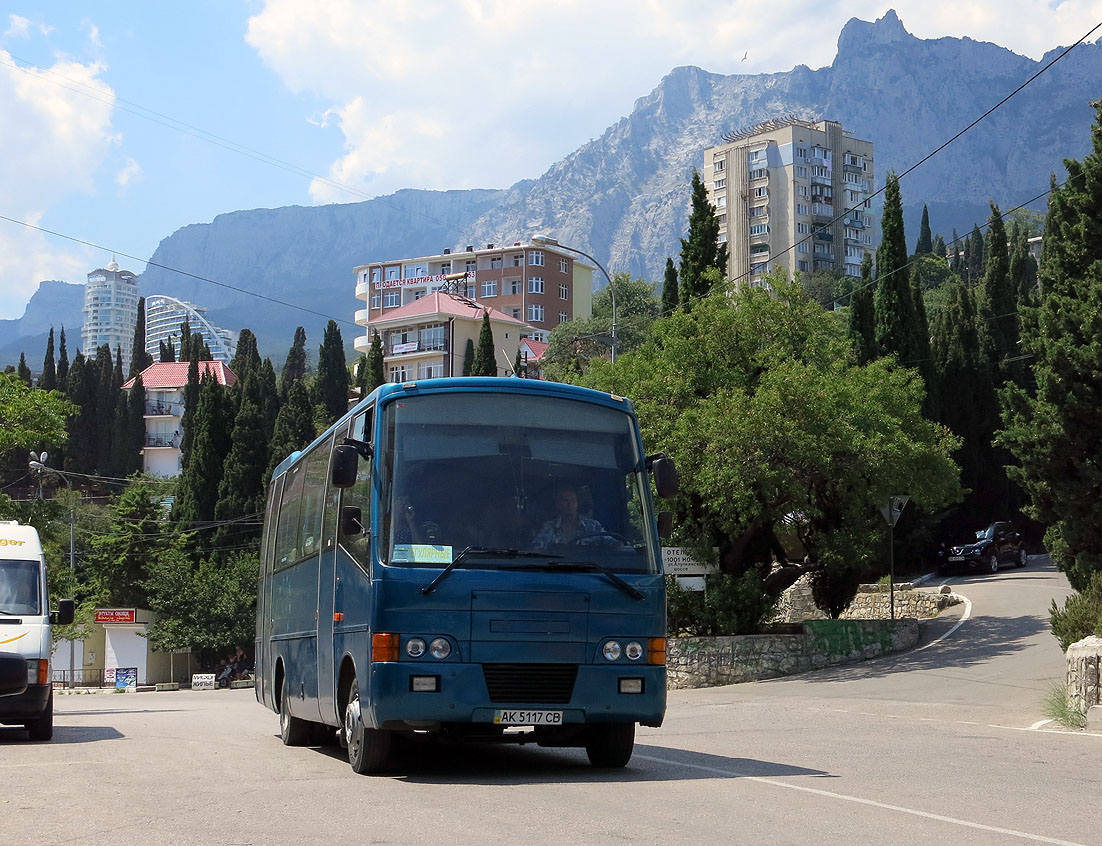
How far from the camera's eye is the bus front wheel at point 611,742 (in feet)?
34.8

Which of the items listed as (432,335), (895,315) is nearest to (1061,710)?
(895,315)

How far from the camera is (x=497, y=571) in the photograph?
968 centimetres

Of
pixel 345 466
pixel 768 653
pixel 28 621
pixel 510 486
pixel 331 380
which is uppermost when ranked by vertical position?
pixel 331 380

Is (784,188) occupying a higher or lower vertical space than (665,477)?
higher

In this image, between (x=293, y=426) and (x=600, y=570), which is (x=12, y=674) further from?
(x=293, y=426)

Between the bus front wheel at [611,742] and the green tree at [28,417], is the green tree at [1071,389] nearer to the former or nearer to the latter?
the bus front wheel at [611,742]

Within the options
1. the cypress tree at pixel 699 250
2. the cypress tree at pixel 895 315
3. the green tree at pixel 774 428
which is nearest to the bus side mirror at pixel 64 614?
the green tree at pixel 774 428

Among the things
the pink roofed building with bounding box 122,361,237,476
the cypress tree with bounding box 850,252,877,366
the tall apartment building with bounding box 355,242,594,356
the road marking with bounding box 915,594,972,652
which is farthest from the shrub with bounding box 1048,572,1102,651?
the tall apartment building with bounding box 355,242,594,356

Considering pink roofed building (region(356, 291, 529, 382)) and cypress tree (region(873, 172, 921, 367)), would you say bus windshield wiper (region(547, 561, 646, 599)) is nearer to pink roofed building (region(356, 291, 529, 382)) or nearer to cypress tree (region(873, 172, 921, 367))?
cypress tree (region(873, 172, 921, 367))

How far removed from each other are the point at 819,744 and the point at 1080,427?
12056 millimetres

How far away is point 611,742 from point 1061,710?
28.7ft

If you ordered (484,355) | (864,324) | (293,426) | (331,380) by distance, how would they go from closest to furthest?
(864,324), (293,426), (484,355), (331,380)

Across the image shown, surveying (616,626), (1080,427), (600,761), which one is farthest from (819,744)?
(1080,427)

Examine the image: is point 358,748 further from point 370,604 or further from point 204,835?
point 204,835
